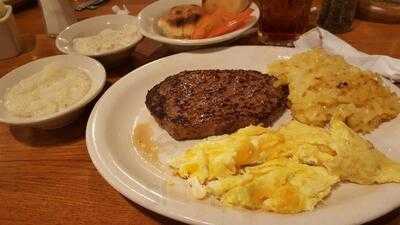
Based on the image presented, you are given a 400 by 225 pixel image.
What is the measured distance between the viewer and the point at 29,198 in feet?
4.93

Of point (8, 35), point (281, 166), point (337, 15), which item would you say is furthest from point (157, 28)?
point (281, 166)

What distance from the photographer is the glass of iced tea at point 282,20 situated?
2160mm

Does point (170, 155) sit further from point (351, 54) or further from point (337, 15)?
point (337, 15)

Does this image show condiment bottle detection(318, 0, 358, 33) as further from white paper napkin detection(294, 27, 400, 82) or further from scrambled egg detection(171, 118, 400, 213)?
scrambled egg detection(171, 118, 400, 213)

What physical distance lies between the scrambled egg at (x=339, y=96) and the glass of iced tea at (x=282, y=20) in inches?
19.3

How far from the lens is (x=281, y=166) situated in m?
1.36

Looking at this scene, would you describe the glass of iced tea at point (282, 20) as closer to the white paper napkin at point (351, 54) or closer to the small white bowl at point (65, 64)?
the white paper napkin at point (351, 54)

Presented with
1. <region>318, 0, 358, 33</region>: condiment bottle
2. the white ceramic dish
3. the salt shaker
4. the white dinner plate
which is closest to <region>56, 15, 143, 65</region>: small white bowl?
the white ceramic dish

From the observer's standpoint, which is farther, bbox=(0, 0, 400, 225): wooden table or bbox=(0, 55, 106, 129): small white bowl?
bbox=(0, 55, 106, 129): small white bowl

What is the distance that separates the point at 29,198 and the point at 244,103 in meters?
0.97

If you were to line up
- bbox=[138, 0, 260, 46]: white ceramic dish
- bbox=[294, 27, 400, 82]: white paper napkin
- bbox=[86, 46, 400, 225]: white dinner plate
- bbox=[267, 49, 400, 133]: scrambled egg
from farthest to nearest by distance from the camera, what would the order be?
1. bbox=[138, 0, 260, 46]: white ceramic dish
2. bbox=[294, 27, 400, 82]: white paper napkin
3. bbox=[267, 49, 400, 133]: scrambled egg
4. bbox=[86, 46, 400, 225]: white dinner plate

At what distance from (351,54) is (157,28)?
1.10 meters

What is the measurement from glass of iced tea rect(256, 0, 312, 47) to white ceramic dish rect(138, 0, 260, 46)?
0.08m

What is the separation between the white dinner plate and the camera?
46.6 inches
